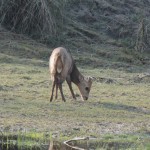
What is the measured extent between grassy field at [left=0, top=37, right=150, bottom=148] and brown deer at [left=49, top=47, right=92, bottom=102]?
311mm

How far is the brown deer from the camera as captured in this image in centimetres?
1531

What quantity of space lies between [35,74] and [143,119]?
242 inches

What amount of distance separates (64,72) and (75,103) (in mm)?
909

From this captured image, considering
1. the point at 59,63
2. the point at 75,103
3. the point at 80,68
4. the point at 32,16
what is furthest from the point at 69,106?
the point at 32,16

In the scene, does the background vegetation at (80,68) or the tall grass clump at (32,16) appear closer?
the background vegetation at (80,68)

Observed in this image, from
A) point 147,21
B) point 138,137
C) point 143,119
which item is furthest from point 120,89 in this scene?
point 147,21

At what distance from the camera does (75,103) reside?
15.2 meters

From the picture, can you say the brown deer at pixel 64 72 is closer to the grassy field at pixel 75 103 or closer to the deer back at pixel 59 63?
the deer back at pixel 59 63

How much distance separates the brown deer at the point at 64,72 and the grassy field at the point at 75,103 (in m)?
0.31

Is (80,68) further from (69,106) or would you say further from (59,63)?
(69,106)

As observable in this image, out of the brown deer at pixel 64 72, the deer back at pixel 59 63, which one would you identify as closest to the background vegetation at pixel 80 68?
the brown deer at pixel 64 72

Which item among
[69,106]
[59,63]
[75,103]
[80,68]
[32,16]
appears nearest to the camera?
[69,106]

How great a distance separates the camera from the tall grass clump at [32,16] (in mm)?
23922

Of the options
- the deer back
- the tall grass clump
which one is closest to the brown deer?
the deer back
